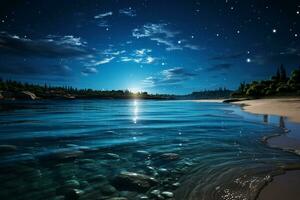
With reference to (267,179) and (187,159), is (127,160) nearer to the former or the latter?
(187,159)

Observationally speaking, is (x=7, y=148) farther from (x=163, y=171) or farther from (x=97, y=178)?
(x=163, y=171)

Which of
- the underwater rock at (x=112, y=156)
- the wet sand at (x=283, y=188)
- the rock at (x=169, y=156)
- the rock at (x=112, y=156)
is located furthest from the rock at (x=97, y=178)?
the wet sand at (x=283, y=188)

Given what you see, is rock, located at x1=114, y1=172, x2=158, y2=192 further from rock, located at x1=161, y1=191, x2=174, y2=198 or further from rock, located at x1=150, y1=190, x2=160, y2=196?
rock, located at x1=161, y1=191, x2=174, y2=198

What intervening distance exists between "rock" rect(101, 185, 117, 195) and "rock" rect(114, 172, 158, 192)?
17 centimetres

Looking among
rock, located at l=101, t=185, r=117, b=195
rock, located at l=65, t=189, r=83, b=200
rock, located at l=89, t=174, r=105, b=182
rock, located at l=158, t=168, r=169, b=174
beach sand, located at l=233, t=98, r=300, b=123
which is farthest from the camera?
beach sand, located at l=233, t=98, r=300, b=123

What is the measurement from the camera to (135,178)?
6.40m

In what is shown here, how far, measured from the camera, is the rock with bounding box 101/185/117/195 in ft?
18.3

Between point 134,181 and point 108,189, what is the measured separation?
711 millimetres

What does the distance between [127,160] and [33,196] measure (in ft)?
11.9

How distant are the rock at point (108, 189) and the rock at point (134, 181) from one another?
17 centimetres

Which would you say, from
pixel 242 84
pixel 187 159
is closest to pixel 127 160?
pixel 187 159

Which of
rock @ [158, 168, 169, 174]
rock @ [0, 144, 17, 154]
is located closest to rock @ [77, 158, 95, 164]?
rock @ [158, 168, 169, 174]

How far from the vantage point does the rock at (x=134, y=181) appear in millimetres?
5867

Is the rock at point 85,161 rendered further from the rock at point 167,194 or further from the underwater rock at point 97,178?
the rock at point 167,194
